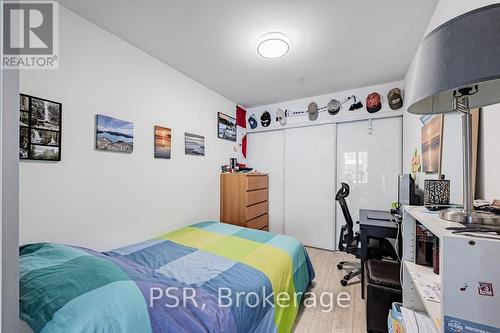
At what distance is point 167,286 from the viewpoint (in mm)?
1139

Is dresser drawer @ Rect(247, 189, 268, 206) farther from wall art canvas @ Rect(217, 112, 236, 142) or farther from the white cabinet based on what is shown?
wall art canvas @ Rect(217, 112, 236, 142)

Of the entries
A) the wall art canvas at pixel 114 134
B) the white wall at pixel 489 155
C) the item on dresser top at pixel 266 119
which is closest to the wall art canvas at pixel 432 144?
the white wall at pixel 489 155

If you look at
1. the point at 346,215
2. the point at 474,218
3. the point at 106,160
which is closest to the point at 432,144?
the point at 346,215

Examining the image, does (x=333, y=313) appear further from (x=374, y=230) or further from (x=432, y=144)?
(x=432, y=144)

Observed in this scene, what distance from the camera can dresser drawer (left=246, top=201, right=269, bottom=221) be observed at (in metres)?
3.23

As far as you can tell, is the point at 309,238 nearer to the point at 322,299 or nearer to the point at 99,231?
the point at 322,299

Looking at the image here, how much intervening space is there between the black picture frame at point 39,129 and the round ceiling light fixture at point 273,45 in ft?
5.83

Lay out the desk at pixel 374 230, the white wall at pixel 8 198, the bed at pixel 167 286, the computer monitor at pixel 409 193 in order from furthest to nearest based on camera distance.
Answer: the desk at pixel 374 230 < the computer monitor at pixel 409 193 < the bed at pixel 167 286 < the white wall at pixel 8 198

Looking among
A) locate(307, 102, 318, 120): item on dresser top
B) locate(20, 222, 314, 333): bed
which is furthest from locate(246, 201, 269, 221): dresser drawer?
locate(307, 102, 318, 120): item on dresser top

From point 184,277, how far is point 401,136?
321cm

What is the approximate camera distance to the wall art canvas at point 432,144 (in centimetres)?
153

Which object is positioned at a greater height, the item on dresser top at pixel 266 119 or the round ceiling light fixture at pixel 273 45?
the round ceiling light fixture at pixel 273 45

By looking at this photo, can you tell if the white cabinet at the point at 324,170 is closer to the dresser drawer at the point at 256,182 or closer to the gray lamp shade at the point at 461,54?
the dresser drawer at the point at 256,182

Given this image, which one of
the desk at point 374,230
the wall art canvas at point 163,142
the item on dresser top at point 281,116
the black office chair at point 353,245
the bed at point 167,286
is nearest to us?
the bed at point 167,286
